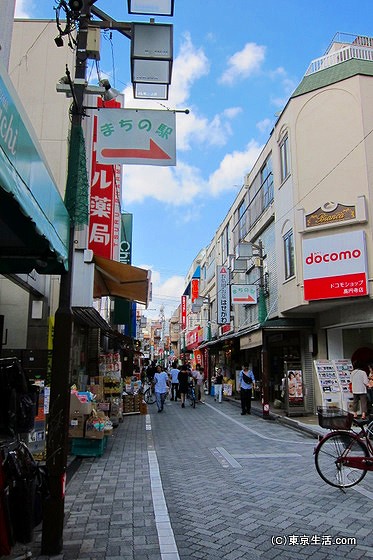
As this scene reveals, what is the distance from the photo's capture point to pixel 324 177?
15.3 meters

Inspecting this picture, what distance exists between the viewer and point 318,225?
1513cm

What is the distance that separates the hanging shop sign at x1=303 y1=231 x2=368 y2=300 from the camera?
45.4 feet

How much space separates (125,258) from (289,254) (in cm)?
799

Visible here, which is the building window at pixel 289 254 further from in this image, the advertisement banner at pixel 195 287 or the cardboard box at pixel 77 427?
the advertisement banner at pixel 195 287

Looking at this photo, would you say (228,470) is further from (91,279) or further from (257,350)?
(257,350)

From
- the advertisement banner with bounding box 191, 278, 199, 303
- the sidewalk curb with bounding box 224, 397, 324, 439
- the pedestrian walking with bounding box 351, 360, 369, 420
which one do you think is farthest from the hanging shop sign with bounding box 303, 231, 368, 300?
the advertisement banner with bounding box 191, 278, 199, 303

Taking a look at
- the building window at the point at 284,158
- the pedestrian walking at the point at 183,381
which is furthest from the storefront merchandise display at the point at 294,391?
the building window at the point at 284,158

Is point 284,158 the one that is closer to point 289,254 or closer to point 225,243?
point 289,254

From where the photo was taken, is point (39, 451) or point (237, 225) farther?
point (237, 225)

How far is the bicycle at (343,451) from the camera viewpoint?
6.39 metres

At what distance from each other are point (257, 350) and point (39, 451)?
1821 cm

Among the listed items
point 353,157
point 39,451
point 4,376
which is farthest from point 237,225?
point 4,376

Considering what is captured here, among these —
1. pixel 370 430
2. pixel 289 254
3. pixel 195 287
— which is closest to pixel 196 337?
pixel 195 287

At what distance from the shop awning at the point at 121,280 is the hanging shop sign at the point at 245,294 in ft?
24.6
